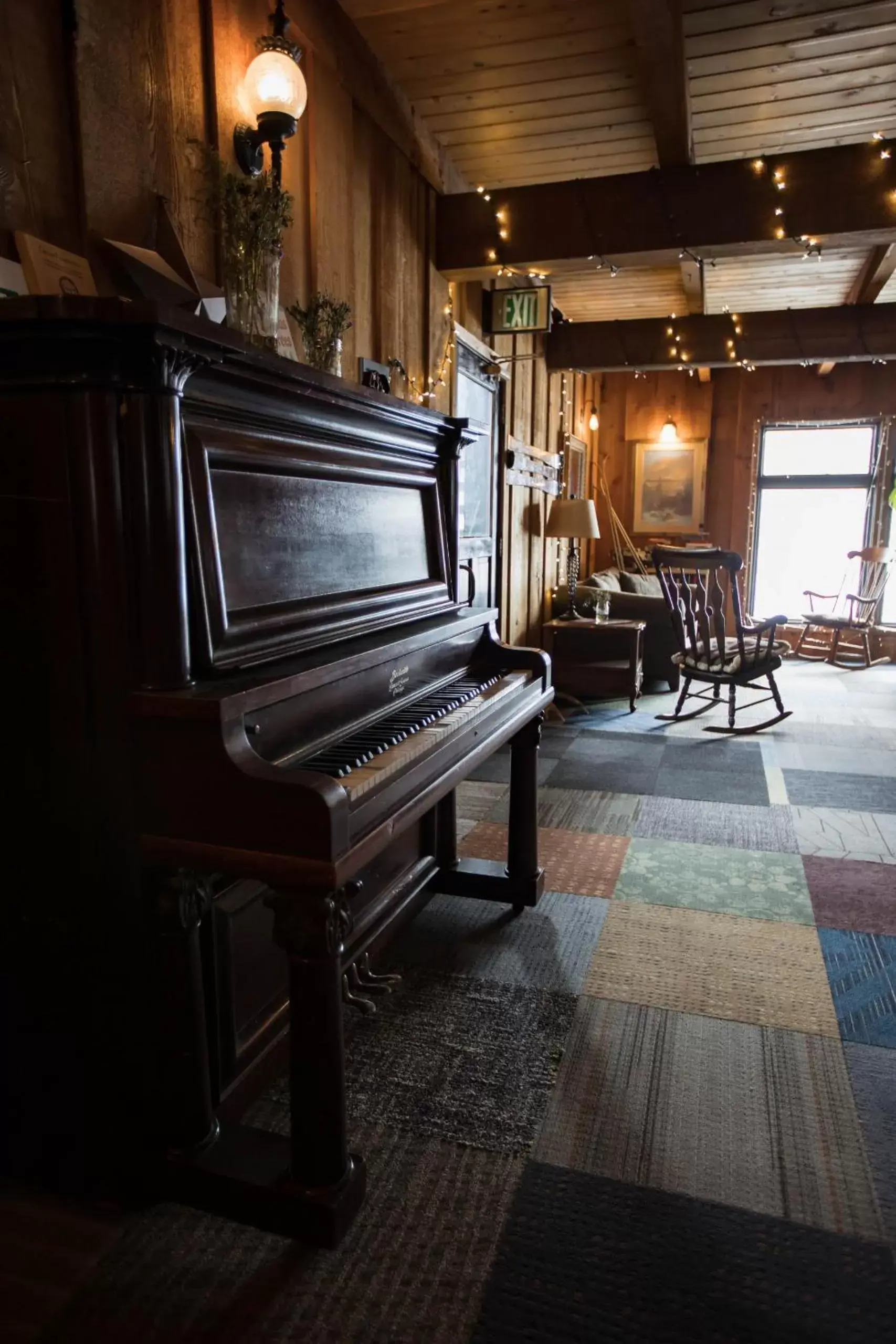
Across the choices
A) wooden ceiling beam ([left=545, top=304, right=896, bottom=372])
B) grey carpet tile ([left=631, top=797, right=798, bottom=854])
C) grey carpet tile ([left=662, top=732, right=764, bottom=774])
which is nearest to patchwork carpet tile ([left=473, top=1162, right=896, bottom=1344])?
grey carpet tile ([left=631, top=797, right=798, bottom=854])

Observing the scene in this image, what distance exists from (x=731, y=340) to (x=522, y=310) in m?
2.41

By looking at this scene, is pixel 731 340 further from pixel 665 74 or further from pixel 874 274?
pixel 665 74

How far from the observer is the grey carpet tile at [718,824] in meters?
3.34

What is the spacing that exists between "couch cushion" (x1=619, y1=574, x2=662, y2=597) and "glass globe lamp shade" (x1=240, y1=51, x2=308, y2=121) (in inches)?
209

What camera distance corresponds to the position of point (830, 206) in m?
3.24

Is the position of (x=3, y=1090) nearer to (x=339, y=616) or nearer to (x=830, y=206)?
(x=339, y=616)

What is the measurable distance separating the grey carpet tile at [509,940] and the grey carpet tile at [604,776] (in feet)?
4.12

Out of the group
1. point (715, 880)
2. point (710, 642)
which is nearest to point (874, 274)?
point (710, 642)

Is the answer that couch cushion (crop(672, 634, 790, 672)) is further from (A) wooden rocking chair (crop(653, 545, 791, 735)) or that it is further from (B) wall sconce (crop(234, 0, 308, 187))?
→ (B) wall sconce (crop(234, 0, 308, 187))

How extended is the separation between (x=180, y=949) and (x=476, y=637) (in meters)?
1.27

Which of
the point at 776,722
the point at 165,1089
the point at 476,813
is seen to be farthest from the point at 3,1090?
the point at 776,722

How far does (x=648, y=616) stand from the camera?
637 centimetres

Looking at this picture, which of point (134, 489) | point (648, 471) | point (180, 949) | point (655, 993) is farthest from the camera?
point (648, 471)

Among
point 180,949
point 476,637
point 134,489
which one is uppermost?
point 134,489
